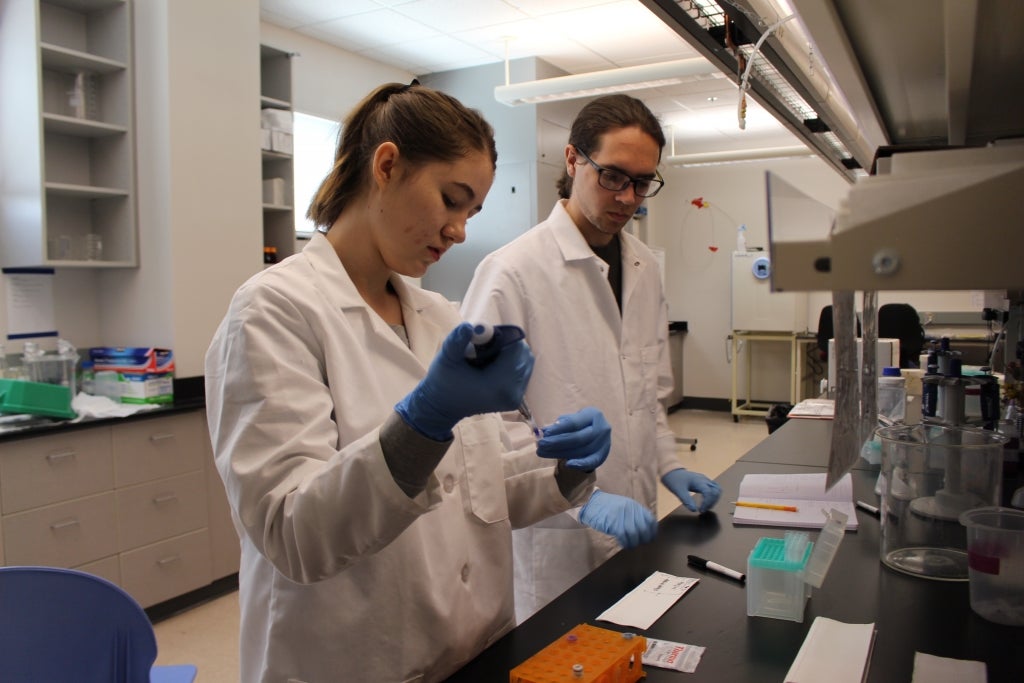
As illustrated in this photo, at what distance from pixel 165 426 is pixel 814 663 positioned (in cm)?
266

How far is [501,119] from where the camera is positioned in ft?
16.5

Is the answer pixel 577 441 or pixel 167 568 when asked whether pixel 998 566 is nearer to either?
pixel 577 441

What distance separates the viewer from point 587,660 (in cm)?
84

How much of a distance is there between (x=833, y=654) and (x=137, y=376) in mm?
2830

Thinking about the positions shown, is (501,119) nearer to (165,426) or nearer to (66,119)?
(66,119)

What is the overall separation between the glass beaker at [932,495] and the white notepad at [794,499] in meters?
0.21

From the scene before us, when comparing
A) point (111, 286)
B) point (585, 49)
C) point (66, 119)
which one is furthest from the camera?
point (585, 49)

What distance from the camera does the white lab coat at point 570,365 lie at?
1615 mm

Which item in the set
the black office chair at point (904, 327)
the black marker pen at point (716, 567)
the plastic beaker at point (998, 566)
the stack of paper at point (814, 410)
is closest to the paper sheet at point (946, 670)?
the plastic beaker at point (998, 566)

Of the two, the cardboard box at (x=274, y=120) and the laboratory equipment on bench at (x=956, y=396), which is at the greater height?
the cardboard box at (x=274, y=120)

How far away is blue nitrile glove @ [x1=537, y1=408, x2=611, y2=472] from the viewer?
118 centimetres

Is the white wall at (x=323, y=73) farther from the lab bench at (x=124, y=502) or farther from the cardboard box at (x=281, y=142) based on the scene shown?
the lab bench at (x=124, y=502)

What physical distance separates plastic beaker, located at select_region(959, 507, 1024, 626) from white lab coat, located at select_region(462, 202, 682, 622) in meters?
0.71

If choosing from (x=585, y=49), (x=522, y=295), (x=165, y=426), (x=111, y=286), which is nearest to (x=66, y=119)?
(x=111, y=286)
